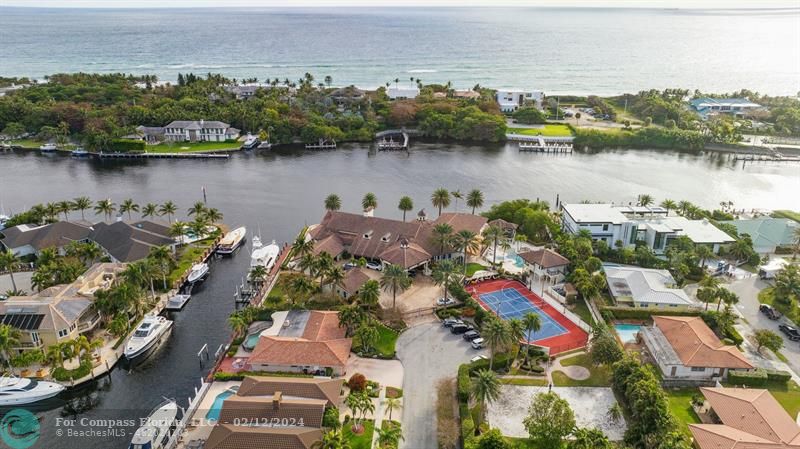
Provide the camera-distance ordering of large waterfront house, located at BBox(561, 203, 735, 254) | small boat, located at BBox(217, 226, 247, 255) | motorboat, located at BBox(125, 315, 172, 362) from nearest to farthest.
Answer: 1. motorboat, located at BBox(125, 315, 172, 362)
2. large waterfront house, located at BBox(561, 203, 735, 254)
3. small boat, located at BBox(217, 226, 247, 255)

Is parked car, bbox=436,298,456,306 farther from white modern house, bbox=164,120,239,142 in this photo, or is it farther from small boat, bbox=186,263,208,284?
white modern house, bbox=164,120,239,142

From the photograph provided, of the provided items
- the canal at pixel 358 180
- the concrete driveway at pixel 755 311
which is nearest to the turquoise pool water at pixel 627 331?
the concrete driveway at pixel 755 311

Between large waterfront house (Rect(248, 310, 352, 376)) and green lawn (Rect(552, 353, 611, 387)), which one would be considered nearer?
green lawn (Rect(552, 353, 611, 387))

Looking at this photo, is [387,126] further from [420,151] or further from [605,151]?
[605,151]

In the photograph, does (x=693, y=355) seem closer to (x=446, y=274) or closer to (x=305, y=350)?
(x=446, y=274)

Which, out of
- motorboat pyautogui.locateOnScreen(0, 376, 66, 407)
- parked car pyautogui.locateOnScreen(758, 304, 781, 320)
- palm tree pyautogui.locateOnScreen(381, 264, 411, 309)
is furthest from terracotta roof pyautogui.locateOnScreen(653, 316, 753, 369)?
motorboat pyautogui.locateOnScreen(0, 376, 66, 407)

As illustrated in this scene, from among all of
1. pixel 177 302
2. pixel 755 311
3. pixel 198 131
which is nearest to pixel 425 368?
pixel 177 302
